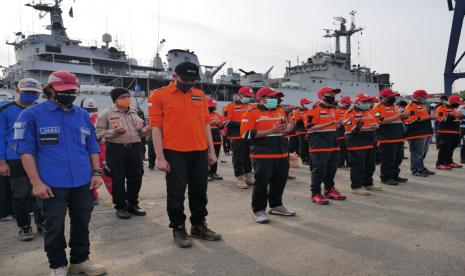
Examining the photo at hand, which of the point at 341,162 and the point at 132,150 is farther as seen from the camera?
the point at 341,162

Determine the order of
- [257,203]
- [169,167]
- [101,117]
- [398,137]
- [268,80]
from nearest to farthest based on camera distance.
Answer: [169,167] → [257,203] → [101,117] → [398,137] → [268,80]

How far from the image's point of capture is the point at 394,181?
765cm

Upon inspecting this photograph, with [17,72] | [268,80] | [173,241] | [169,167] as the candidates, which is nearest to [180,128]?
[169,167]

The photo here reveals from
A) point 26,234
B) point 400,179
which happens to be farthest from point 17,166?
point 400,179

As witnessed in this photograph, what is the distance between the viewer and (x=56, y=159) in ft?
10.3

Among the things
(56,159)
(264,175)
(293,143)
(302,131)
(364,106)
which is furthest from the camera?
(293,143)

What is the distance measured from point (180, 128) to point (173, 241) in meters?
1.35

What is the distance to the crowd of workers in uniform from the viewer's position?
3.13 m

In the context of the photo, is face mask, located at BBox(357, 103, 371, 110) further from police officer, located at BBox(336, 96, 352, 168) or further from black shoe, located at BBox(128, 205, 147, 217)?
black shoe, located at BBox(128, 205, 147, 217)

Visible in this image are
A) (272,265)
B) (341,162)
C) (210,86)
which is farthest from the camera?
(210,86)

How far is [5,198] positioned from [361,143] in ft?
19.7

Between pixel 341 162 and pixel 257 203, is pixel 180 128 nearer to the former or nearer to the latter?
pixel 257 203

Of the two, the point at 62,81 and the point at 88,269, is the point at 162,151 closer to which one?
the point at 62,81

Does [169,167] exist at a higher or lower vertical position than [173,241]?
higher
